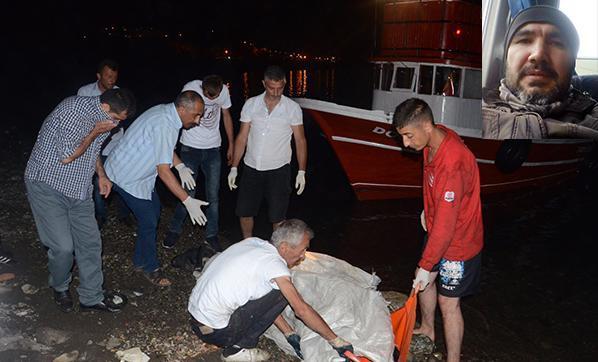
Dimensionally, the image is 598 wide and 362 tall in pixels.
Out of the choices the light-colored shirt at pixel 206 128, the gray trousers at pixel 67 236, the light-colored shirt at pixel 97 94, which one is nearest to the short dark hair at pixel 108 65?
the light-colored shirt at pixel 97 94

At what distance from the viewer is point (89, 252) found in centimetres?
351

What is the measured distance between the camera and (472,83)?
910 cm

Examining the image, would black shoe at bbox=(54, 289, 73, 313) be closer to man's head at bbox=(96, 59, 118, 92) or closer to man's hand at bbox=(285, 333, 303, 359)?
man's hand at bbox=(285, 333, 303, 359)

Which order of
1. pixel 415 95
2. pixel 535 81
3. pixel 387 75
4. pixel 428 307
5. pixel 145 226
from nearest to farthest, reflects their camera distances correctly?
pixel 428 307 < pixel 145 226 < pixel 535 81 < pixel 415 95 < pixel 387 75

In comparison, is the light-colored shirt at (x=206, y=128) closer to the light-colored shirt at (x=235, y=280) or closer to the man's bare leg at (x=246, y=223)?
the man's bare leg at (x=246, y=223)

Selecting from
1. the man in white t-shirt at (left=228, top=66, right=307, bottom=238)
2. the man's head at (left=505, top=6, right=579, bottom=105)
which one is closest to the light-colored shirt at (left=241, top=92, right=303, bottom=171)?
the man in white t-shirt at (left=228, top=66, right=307, bottom=238)

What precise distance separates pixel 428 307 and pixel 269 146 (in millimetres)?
2113

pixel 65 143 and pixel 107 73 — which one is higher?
pixel 107 73

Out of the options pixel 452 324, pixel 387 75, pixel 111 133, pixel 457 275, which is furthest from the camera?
pixel 387 75

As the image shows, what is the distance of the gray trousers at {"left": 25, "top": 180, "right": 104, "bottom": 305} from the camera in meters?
3.27

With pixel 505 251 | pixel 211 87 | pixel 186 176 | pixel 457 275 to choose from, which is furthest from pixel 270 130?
pixel 505 251

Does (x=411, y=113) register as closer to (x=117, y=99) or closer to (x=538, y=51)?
(x=117, y=99)

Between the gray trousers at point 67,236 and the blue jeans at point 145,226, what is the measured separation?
17.4 inches

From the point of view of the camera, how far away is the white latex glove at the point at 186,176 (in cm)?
439
